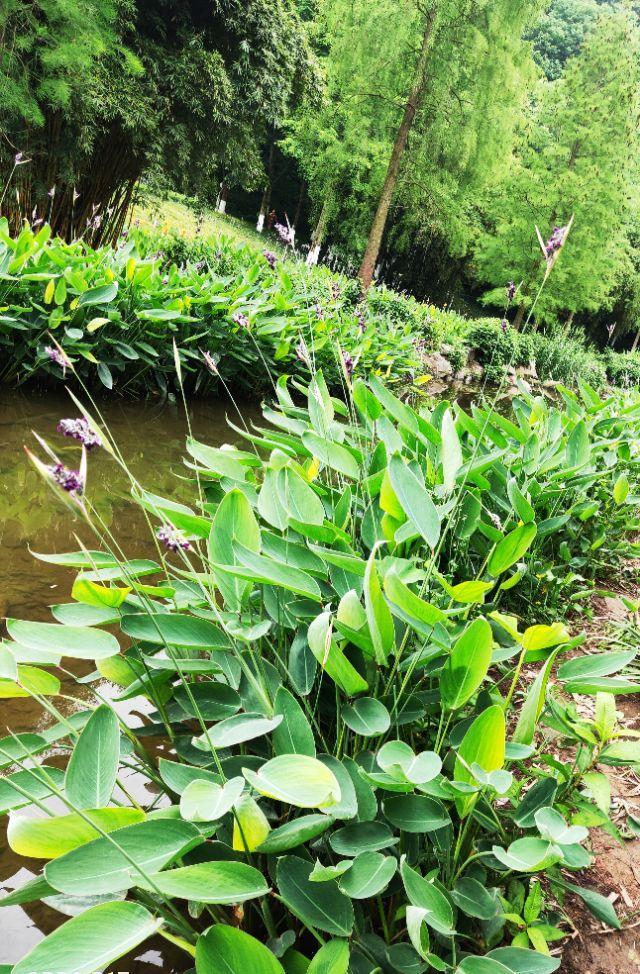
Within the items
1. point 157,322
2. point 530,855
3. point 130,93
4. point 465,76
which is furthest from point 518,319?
point 530,855

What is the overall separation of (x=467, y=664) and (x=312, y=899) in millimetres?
460

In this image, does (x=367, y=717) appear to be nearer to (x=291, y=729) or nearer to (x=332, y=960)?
(x=291, y=729)

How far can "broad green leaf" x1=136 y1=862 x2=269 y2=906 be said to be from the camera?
76 cm

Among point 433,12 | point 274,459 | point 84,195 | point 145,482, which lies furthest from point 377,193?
point 274,459

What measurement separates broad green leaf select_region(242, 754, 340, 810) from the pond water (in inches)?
28.0

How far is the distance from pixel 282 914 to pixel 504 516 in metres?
1.50

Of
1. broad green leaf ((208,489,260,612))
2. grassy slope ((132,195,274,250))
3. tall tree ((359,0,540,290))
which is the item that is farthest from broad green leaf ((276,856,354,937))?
grassy slope ((132,195,274,250))

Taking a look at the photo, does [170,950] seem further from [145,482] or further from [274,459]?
Answer: [145,482]

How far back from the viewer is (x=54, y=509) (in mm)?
2875

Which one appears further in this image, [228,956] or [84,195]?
[84,195]

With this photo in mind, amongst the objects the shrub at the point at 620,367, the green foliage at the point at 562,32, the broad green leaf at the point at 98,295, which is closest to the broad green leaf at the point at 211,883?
the broad green leaf at the point at 98,295

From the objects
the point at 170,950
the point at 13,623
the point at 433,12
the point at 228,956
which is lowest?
the point at 170,950

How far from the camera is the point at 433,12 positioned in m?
13.7

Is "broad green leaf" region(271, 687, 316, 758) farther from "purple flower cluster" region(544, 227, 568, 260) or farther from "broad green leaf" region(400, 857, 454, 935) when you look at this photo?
"purple flower cluster" region(544, 227, 568, 260)
